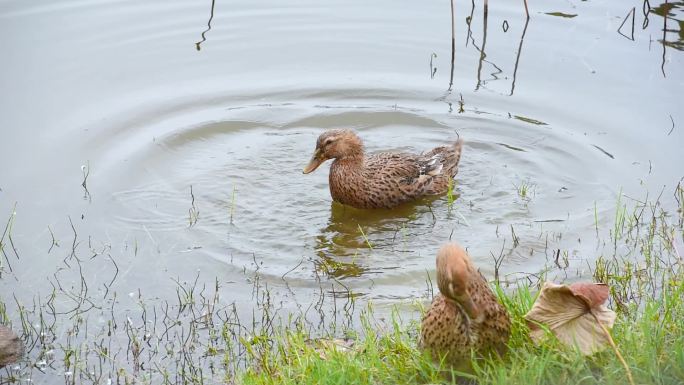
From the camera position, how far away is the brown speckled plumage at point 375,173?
895cm

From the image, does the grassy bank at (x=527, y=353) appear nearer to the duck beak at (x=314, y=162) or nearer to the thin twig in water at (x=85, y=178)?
the duck beak at (x=314, y=162)

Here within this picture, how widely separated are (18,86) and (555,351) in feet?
23.5

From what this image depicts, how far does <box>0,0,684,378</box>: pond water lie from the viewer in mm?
7824

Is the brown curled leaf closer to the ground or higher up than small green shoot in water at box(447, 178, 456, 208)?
higher up

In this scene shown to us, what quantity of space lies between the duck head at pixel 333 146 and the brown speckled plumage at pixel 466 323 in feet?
11.7

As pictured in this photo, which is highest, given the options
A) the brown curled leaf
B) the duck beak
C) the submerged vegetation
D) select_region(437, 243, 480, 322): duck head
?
select_region(437, 243, 480, 322): duck head

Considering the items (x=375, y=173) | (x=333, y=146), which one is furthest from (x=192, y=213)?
(x=375, y=173)

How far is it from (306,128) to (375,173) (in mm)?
1451

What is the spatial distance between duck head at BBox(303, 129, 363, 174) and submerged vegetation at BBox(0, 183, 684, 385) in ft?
6.16

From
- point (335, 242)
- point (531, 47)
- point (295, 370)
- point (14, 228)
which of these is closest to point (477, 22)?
point (531, 47)

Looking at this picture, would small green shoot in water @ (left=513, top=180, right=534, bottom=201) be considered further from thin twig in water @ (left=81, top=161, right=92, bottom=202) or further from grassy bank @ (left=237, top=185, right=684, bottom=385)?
thin twig in water @ (left=81, top=161, right=92, bottom=202)

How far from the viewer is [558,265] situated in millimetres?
7488

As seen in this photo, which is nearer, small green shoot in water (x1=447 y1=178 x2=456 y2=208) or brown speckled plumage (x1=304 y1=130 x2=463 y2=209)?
small green shoot in water (x1=447 y1=178 x2=456 y2=208)

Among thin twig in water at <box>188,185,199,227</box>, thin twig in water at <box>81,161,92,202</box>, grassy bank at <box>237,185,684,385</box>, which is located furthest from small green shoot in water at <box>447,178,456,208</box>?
A: thin twig in water at <box>81,161,92,202</box>
